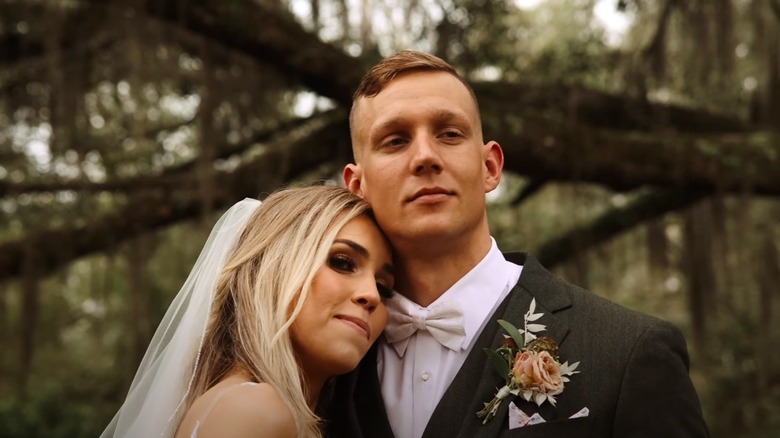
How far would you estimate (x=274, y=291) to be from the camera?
2.57 metres

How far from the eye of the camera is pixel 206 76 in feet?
22.0

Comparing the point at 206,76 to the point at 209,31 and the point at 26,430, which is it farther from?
the point at 26,430

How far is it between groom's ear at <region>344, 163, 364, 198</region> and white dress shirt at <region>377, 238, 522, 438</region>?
392mm

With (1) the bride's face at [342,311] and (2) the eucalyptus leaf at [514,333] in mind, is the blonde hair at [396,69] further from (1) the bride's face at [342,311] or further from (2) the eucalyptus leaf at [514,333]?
(2) the eucalyptus leaf at [514,333]

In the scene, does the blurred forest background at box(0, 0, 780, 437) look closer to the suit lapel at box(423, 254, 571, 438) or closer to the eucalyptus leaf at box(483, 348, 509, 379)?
the suit lapel at box(423, 254, 571, 438)

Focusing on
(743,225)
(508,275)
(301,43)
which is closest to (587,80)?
(743,225)

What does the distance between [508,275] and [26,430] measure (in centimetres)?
843

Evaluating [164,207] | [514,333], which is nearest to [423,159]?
[514,333]

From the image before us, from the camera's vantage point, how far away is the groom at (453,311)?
237 centimetres

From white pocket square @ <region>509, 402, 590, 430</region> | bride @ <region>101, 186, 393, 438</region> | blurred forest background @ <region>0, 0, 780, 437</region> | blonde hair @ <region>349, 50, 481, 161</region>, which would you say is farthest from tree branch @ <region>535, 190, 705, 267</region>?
white pocket square @ <region>509, 402, 590, 430</region>

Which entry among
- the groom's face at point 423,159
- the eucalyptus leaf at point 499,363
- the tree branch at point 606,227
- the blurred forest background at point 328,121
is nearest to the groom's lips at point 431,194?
the groom's face at point 423,159

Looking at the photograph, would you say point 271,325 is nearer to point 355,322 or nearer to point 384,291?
point 355,322

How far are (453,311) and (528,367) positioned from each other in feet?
1.10

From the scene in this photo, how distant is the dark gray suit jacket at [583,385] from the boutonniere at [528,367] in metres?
0.02
